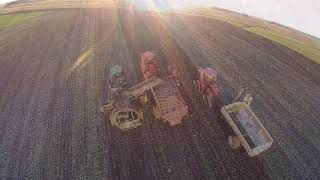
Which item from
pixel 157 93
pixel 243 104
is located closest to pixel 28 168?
pixel 157 93

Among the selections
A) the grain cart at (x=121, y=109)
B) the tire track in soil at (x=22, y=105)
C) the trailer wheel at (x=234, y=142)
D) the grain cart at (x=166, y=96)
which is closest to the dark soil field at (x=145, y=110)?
the tire track in soil at (x=22, y=105)

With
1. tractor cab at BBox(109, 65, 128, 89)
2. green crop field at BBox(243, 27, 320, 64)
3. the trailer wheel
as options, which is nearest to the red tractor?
the trailer wheel

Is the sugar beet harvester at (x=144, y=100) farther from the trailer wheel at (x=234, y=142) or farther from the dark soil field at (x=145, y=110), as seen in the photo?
the trailer wheel at (x=234, y=142)

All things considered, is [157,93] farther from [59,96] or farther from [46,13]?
[46,13]

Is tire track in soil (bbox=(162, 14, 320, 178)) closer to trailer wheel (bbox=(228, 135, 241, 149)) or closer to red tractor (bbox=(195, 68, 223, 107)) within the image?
trailer wheel (bbox=(228, 135, 241, 149))

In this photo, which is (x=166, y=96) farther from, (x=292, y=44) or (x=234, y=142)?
(x=292, y=44)

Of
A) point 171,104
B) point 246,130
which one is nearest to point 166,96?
point 171,104
